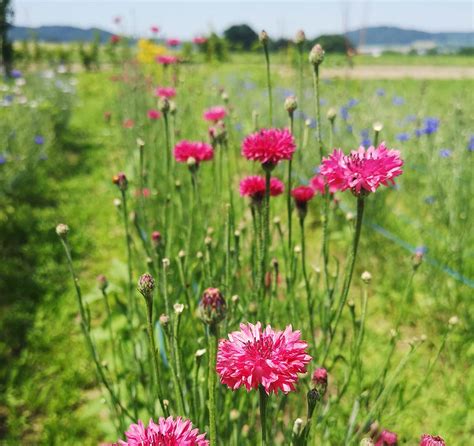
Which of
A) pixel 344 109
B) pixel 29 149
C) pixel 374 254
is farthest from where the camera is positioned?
pixel 29 149

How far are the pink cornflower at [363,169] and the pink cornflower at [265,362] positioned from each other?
321mm

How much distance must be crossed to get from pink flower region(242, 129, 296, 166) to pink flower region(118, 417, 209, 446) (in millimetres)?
600

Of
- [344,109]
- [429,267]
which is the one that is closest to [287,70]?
[344,109]

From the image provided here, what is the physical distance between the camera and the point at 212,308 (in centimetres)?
72

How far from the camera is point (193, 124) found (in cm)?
283

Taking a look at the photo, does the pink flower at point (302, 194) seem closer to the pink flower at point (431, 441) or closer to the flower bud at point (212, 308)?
the flower bud at point (212, 308)

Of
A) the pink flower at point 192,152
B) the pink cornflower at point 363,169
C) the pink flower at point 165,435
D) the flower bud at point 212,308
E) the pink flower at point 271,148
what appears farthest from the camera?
the pink flower at point 192,152

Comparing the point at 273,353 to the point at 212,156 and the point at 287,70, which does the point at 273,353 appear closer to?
the point at 212,156

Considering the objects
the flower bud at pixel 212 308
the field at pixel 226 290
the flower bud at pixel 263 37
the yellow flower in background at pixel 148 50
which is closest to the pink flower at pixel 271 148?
the field at pixel 226 290

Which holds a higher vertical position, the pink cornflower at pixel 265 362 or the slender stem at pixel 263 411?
the pink cornflower at pixel 265 362

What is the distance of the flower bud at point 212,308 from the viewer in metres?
0.71

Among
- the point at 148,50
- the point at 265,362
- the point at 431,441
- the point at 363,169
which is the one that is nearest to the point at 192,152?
the point at 363,169

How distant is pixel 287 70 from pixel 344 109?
9.79ft

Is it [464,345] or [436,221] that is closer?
[464,345]
